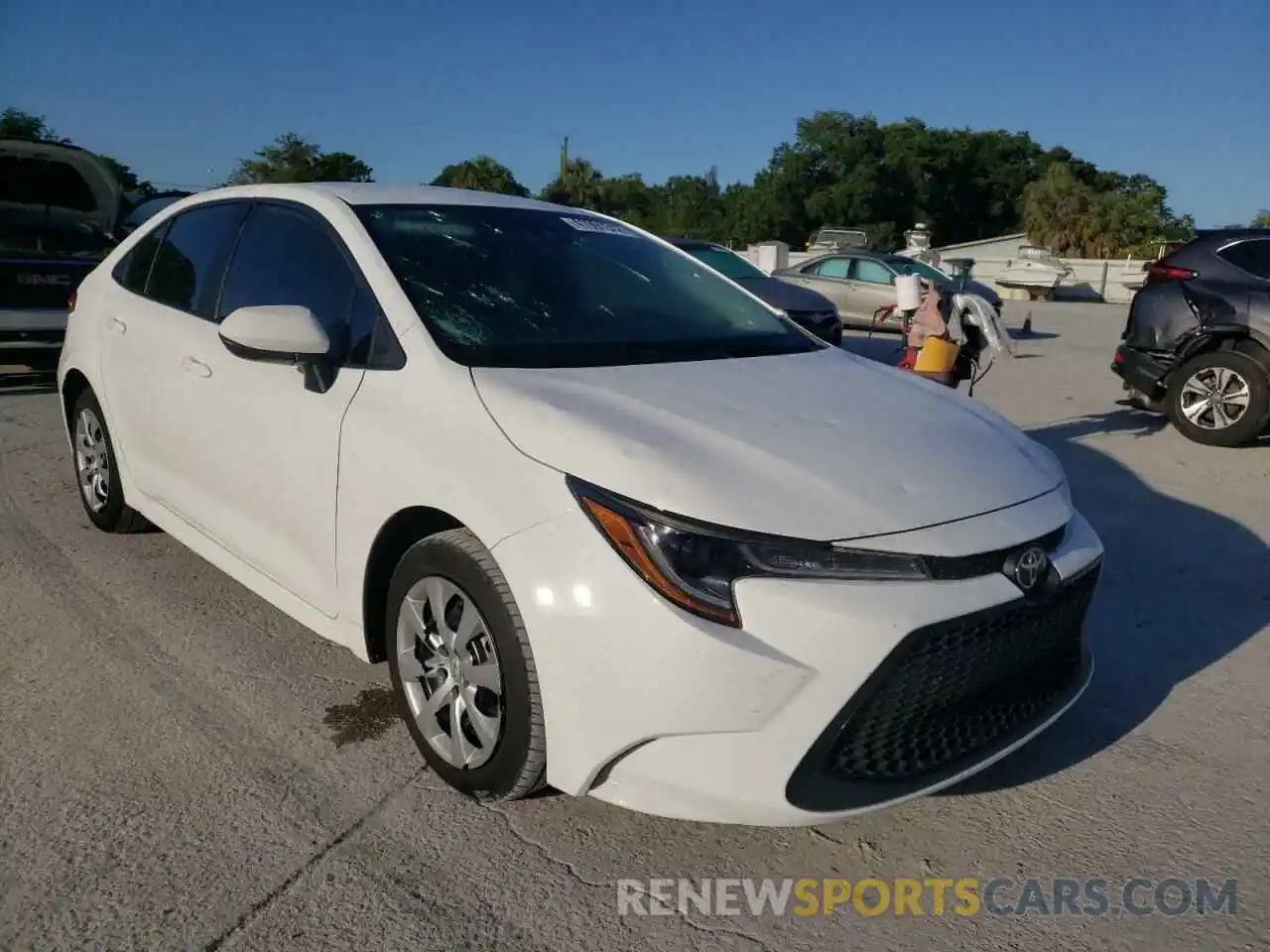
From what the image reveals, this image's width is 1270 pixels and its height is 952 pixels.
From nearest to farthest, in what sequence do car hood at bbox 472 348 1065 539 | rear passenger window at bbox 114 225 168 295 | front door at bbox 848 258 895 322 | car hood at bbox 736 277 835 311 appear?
car hood at bbox 472 348 1065 539, rear passenger window at bbox 114 225 168 295, car hood at bbox 736 277 835 311, front door at bbox 848 258 895 322

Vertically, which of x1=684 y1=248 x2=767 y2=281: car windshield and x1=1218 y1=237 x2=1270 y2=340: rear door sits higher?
x1=1218 y1=237 x2=1270 y2=340: rear door

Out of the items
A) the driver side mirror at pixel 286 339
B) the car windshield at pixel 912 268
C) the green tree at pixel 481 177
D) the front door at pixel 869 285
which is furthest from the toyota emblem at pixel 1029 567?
the green tree at pixel 481 177

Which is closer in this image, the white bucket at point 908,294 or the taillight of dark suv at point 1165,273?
the white bucket at point 908,294

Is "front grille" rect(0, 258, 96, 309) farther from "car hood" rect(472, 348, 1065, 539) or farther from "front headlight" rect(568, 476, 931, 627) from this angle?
"front headlight" rect(568, 476, 931, 627)

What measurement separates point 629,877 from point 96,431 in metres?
3.42

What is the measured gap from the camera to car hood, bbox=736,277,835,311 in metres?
11.4

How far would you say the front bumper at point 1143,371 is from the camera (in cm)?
766

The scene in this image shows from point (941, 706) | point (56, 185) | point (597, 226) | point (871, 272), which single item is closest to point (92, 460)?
point (597, 226)

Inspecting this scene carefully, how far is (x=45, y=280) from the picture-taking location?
832 centimetres

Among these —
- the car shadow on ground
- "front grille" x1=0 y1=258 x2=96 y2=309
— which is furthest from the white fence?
the car shadow on ground

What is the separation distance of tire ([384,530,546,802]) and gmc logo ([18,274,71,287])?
7.08 meters

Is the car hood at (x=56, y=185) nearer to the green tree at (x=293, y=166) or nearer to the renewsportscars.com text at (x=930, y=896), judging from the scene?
the renewsportscars.com text at (x=930, y=896)

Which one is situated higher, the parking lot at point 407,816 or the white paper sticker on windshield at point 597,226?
the white paper sticker on windshield at point 597,226

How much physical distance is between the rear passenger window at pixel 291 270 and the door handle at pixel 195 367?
7.4 inches
